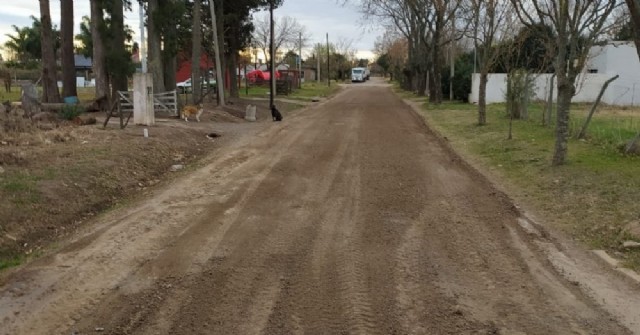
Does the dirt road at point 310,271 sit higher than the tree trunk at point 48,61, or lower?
lower

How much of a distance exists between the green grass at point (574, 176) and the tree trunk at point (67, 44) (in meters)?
18.1

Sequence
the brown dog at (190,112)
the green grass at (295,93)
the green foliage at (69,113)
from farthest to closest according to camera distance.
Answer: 1. the green grass at (295,93)
2. the brown dog at (190,112)
3. the green foliage at (69,113)

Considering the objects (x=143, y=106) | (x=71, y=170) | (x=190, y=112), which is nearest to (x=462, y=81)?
(x=190, y=112)

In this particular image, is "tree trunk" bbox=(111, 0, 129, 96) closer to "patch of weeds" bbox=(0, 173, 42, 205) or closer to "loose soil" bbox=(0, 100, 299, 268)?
"loose soil" bbox=(0, 100, 299, 268)

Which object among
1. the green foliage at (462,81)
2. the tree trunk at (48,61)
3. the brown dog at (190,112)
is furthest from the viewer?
the green foliage at (462,81)

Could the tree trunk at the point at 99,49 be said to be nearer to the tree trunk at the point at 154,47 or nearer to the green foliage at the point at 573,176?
the tree trunk at the point at 154,47

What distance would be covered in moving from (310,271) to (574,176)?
6238 mm

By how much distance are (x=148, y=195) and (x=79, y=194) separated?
3.30 ft

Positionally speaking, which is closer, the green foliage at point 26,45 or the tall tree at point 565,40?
the tall tree at point 565,40

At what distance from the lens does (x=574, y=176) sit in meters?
10.0

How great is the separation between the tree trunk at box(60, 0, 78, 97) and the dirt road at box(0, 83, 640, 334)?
20.1 meters

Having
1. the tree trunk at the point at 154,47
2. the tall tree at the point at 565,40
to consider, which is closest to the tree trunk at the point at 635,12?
the tall tree at the point at 565,40

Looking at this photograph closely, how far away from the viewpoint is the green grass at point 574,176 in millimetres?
7273

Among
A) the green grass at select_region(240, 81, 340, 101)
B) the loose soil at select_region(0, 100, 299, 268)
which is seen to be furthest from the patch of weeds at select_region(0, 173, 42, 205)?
the green grass at select_region(240, 81, 340, 101)
